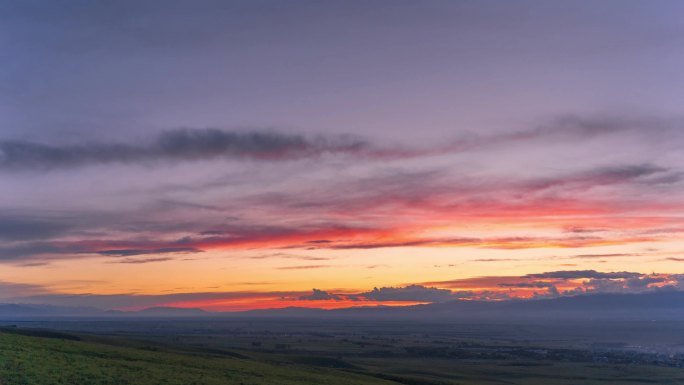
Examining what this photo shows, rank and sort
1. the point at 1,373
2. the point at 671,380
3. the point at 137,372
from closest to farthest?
1. the point at 1,373
2. the point at 137,372
3. the point at 671,380

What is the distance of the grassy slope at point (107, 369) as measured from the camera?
40656mm

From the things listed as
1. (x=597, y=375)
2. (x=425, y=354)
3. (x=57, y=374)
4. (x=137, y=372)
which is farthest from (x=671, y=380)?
(x=57, y=374)

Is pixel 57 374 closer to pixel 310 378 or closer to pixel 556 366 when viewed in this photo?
pixel 310 378

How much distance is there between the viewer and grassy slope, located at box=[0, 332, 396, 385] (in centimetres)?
4066

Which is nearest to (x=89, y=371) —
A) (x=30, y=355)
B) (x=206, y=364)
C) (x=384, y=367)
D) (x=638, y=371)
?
(x=30, y=355)

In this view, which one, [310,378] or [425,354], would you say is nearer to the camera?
[310,378]

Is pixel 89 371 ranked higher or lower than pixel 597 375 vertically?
higher

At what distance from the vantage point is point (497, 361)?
15775 cm

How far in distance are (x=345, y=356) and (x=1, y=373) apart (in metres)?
124

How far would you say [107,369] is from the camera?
46.9m

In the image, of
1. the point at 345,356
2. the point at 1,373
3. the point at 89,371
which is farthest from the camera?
the point at 345,356

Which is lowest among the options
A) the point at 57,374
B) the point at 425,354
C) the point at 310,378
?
the point at 425,354

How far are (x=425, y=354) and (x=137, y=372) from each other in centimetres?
13947

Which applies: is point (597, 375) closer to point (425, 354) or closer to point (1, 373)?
point (425, 354)
